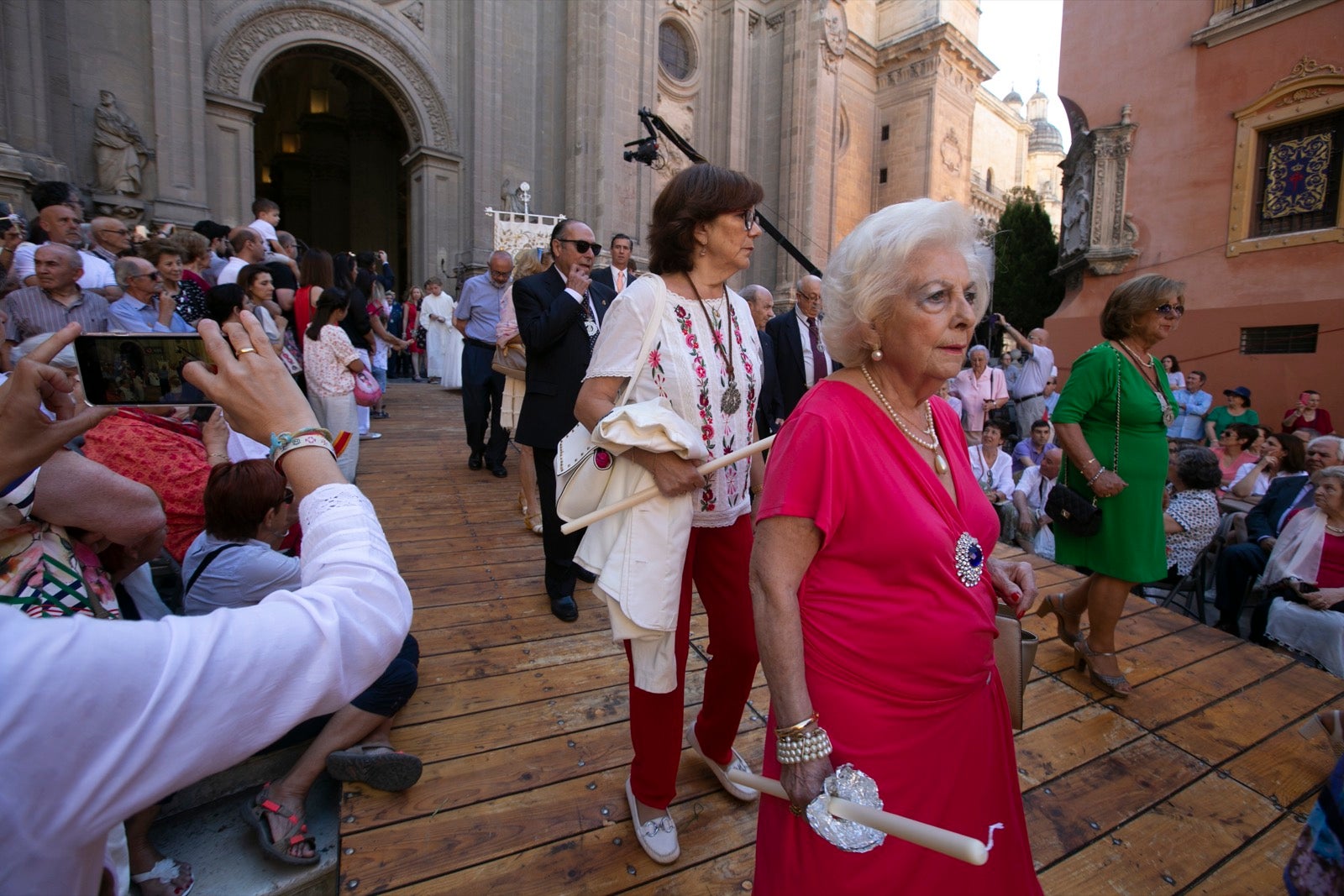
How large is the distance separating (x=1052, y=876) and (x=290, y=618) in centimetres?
244

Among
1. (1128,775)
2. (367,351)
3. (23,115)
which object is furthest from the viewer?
(23,115)

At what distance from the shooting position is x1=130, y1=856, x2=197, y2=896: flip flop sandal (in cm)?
209

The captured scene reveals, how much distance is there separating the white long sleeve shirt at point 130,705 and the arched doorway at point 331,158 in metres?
21.9

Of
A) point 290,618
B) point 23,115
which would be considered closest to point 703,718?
point 290,618

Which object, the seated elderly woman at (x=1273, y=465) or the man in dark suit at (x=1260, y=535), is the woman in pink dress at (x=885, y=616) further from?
the seated elderly woman at (x=1273, y=465)

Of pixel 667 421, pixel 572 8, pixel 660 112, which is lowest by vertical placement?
pixel 667 421

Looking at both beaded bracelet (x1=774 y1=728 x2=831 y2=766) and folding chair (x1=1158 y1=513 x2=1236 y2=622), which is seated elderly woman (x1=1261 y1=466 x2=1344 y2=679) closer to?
folding chair (x1=1158 y1=513 x2=1236 y2=622)

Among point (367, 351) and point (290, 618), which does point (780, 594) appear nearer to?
point (290, 618)

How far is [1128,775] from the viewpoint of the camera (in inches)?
107

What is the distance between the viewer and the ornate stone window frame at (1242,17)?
1055 centimetres

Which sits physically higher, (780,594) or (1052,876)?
(780,594)

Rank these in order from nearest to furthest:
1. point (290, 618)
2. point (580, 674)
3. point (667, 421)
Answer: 1. point (290, 618)
2. point (667, 421)
3. point (580, 674)

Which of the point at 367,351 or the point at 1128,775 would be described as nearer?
the point at 1128,775

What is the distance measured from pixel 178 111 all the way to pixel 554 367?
40.3 feet
